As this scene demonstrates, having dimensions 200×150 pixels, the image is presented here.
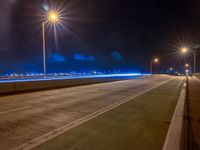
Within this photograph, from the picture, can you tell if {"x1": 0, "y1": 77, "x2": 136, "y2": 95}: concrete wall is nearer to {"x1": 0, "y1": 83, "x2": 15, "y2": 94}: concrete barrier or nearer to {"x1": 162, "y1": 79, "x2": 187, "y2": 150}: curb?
{"x1": 0, "y1": 83, "x2": 15, "y2": 94}: concrete barrier

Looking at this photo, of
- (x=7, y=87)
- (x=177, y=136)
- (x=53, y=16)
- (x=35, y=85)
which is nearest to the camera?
(x=177, y=136)

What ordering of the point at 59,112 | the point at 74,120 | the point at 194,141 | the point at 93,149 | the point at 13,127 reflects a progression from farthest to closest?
the point at 59,112 < the point at 74,120 < the point at 13,127 < the point at 194,141 < the point at 93,149

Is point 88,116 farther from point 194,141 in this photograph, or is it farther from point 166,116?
point 194,141

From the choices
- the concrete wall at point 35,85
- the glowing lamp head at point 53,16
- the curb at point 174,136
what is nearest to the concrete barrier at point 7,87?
the concrete wall at point 35,85

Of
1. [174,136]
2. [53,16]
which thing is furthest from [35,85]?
[174,136]

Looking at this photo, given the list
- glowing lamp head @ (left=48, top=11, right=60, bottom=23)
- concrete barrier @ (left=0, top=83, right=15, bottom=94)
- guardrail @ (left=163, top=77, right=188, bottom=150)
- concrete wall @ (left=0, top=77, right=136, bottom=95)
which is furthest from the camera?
glowing lamp head @ (left=48, top=11, right=60, bottom=23)

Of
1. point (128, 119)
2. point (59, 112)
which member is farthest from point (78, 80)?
point (128, 119)

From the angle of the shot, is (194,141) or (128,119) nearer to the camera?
(194,141)

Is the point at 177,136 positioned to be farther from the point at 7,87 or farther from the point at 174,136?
the point at 7,87

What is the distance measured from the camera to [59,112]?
307 inches

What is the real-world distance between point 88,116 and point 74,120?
757 millimetres

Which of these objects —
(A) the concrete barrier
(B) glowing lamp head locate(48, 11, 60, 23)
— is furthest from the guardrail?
(B) glowing lamp head locate(48, 11, 60, 23)

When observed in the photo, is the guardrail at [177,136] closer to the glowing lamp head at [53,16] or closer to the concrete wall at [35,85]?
the concrete wall at [35,85]

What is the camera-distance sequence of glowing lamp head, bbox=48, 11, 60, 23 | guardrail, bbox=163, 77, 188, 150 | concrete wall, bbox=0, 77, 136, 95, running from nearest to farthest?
guardrail, bbox=163, 77, 188, 150 → concrete wall, bbox=0, 77, 136, 95 → glowing lamp head, bbox=48, 11, 60, 23
